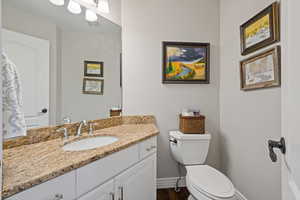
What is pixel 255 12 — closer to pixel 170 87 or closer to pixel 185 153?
pixel 170 87

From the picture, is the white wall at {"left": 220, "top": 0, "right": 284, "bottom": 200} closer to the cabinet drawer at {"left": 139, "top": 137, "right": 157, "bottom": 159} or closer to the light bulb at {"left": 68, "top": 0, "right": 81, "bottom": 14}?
the cabinet drawer at {"left": 139, "top": 137, "right": 157, "bottom": 159}

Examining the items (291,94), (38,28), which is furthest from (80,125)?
(291,94)

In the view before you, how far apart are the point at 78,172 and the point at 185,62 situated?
161 cm

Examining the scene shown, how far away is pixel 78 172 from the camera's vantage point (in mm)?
754

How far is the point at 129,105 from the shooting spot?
1.87 m

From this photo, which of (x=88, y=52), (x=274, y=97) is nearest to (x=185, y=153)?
(x=274, y=97)

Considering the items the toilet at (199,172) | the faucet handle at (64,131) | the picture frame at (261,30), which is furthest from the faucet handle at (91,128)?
the picture frame at (261,30)

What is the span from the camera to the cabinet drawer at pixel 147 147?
1266mm

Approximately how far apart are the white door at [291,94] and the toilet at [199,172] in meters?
0.59

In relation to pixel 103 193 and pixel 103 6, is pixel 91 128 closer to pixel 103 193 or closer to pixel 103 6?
pixel 103 193

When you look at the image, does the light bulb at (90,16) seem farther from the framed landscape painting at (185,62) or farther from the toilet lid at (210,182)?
the toilet lid at (210,182)

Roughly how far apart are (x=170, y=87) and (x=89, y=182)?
4.52 feet

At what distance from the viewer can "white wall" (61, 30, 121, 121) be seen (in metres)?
1.36

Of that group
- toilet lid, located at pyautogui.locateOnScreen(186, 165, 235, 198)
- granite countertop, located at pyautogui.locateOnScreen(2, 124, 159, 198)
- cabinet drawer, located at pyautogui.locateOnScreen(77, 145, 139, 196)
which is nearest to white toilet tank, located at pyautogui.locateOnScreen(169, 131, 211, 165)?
toilet lid, located at pyautogui.locateOnScreen(186, 165, 235, 198)
